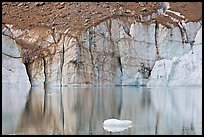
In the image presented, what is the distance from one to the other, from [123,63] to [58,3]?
497cm

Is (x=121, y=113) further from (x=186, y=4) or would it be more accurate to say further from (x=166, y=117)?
(x=186, y=4)

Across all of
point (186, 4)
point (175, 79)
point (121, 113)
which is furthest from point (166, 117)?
point (186, 4)

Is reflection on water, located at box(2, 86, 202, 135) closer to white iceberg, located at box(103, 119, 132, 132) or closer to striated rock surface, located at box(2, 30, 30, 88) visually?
white iceberg, located at box(103, 119, 132, 132)

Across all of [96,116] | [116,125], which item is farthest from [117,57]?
[116,125]

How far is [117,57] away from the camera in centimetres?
1731

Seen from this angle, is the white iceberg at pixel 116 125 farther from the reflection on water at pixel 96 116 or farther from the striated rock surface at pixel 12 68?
the striated rock surface at pixel 12 68

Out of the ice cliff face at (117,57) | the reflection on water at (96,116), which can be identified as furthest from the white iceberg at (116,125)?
the ice cliff face at (117,57)

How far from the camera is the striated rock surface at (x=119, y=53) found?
640 inches

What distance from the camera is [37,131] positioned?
19.7 feet

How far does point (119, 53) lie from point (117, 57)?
17 centimetres

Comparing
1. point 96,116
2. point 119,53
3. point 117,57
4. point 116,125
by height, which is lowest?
point 96,116

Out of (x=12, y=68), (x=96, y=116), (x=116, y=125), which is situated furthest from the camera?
(x=12, y=68)

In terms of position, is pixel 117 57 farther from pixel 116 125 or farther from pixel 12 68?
pixel 116 125

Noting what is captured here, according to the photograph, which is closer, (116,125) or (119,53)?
(116,125)
